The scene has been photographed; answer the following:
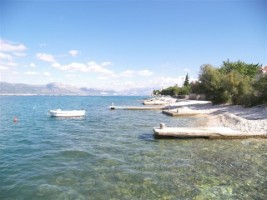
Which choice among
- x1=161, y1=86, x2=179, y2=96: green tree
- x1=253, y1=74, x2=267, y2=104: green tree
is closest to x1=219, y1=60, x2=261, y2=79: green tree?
x1=253, y1=74, x2=267, y2=104: green tree

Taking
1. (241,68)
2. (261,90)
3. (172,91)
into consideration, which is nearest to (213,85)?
(261,90)

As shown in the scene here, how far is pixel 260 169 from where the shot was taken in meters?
15.3

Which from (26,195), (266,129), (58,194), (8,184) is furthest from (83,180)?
(266,129)

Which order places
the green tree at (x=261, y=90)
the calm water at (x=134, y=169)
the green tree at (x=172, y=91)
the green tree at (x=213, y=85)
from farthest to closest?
the green tree at (x=172, y=91)
the green tree at (x=213, y=85)
the green tree at (x=261, y=90)
the calm water at (x=134, y=169)

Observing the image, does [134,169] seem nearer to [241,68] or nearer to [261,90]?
[261,90]

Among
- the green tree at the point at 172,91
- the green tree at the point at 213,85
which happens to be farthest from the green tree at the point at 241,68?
the green tree at the point at 172,91

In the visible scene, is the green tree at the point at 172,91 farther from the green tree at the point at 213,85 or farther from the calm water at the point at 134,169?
the calm water at the point at 134,169

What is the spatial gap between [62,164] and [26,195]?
4.77 m

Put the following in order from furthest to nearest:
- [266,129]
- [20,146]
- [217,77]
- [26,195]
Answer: [217,77] → [266,129] → [20,146] → [26,195]

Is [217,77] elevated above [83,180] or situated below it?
above

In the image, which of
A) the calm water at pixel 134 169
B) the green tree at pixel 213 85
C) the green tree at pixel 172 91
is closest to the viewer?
the calm water at pixel 134 169

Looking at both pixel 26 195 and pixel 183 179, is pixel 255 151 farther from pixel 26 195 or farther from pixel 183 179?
pixel 26 195

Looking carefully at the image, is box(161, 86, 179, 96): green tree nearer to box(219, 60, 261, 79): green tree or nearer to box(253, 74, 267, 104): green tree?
box(219, 60, 261, 79): green tree

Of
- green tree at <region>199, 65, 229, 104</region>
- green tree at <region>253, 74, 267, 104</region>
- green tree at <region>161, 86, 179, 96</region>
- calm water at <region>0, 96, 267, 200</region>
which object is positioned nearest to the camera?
calm water at <region>0, 96, 267, 200</region>
